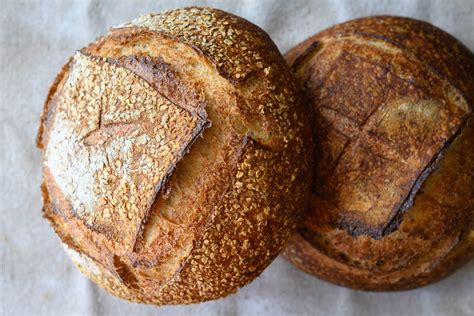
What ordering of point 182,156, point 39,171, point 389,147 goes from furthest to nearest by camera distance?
point 39,171 → point 389,147 → point 182,156

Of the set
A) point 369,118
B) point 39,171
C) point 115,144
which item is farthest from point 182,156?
point 39,171

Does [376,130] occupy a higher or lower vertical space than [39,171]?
higher

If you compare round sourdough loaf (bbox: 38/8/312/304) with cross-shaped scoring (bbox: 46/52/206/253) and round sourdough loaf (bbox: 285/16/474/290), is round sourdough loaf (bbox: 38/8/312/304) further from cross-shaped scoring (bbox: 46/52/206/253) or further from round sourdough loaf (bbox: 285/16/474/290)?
round sourdough loaf (bbox: 285/16/474/290)

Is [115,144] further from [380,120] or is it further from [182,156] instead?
[380,120]

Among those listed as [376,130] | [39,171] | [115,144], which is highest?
[376,130]

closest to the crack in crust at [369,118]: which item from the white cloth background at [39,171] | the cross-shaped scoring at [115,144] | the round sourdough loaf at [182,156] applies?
the round sourdough loaf at [182,156]

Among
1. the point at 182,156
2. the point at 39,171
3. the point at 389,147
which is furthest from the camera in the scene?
the point at 39,171

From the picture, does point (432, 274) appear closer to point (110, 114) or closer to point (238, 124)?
point (238, 124)
